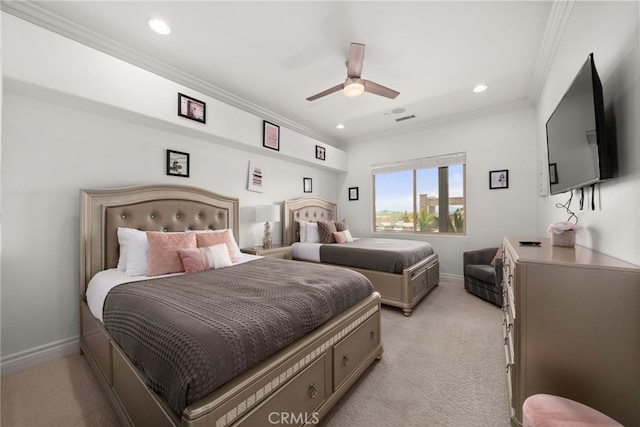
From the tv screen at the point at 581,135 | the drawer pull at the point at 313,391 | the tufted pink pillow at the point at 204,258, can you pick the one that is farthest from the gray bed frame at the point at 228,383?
the tv screen at the point at 581,135

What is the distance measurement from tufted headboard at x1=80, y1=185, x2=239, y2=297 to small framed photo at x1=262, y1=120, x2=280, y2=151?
1.04 metres

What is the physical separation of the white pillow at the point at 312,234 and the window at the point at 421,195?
5.46 ft

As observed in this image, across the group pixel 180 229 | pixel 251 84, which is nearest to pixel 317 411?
pixel 180 229

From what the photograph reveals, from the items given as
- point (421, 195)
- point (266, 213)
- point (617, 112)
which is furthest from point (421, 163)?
point (617, 112)

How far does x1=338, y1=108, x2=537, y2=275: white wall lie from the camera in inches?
148

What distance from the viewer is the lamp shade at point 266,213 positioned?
3621 mm

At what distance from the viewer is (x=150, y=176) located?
2.74 metres

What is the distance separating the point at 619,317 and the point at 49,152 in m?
3.84

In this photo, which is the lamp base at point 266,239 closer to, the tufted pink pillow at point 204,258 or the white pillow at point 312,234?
the white pillow at point 312,234

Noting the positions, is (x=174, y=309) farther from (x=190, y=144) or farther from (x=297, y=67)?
(x=297, y=67)

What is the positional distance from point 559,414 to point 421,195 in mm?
4151

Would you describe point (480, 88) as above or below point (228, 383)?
above

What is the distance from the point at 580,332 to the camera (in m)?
1.14

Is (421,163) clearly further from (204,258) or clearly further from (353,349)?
(204,258)
